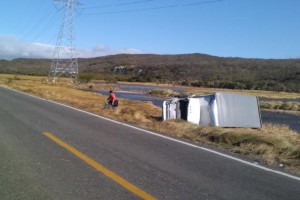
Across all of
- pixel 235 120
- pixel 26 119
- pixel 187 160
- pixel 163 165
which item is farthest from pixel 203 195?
pixel 235 120

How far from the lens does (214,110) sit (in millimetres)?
16938

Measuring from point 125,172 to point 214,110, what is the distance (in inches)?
404

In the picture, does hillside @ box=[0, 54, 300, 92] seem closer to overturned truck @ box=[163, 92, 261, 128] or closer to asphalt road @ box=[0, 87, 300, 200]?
overturned truck @ box=[163, 92, 261, 128]

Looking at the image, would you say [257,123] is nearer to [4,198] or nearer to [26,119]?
[26,119]

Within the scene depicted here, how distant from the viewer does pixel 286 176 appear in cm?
749

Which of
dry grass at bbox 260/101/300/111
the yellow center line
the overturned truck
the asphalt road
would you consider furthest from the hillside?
the yellow center line

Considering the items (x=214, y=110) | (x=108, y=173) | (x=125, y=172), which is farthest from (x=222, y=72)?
(x=108, y=173)

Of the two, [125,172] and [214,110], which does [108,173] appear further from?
[214,110]

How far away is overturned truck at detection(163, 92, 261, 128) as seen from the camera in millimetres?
16906

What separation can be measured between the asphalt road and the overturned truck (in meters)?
5.93

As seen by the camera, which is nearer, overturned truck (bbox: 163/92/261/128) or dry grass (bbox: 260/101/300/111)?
overturned truck (bbox: 163/92/261/128)

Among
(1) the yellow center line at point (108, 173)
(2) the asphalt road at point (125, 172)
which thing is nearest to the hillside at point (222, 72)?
(2) the asphalt road at point (125, 172)

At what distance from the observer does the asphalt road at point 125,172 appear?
604 centimetres

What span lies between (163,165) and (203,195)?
198cm
